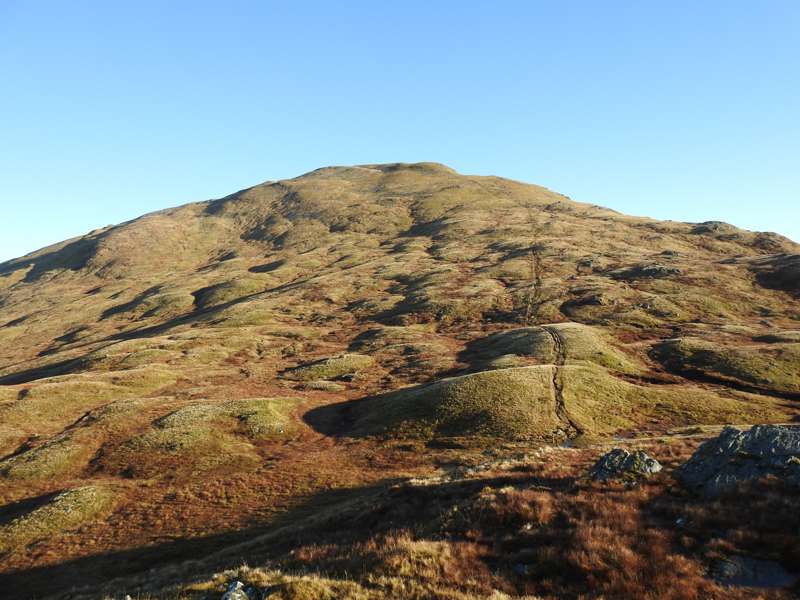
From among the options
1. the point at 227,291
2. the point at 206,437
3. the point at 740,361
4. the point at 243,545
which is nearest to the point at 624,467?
the point at 243,545

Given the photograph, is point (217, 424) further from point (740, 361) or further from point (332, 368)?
point (740, 361)

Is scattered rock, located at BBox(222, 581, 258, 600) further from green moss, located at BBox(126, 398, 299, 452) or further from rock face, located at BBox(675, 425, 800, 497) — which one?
green moss, located at BBox(126, 398, 299, 452)

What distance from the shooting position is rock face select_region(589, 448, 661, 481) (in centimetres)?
2177

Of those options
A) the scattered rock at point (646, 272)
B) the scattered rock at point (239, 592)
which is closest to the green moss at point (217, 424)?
the scattered rock at point (239, 592)

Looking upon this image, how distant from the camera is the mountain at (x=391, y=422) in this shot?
1705 centimetres

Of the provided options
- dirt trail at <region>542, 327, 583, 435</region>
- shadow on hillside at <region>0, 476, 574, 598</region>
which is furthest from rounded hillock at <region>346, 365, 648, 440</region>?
shadow on hillside at <region>0, 476, 574, 598</region>

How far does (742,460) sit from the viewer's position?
65.2 feet

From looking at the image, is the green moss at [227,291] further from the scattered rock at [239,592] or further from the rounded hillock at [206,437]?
the scattered rock at [239,592]

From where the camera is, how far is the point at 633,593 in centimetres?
1270

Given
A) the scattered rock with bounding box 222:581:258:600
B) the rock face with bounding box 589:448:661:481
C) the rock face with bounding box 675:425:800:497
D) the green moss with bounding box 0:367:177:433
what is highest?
the scattered rock with bounding box 222:581:258:600

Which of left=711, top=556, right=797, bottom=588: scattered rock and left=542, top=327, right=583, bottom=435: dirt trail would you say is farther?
left=542, top=327, right=583, bottom=435: dirt trail

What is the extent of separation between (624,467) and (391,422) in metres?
37.4

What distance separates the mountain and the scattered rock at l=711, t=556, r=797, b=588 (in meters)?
0.61

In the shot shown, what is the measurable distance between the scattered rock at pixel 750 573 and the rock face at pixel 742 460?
16.4 feet
